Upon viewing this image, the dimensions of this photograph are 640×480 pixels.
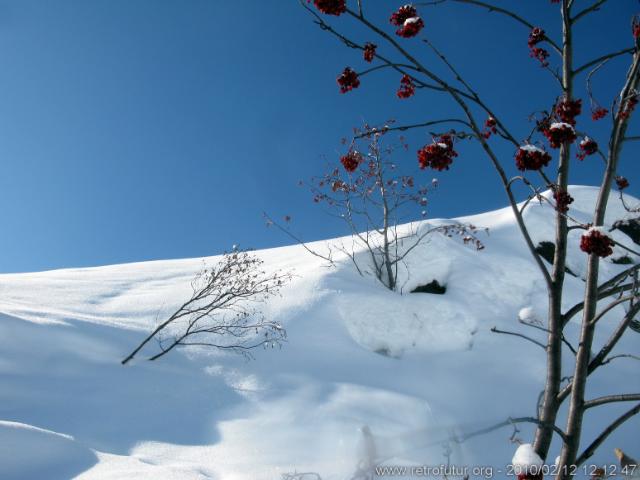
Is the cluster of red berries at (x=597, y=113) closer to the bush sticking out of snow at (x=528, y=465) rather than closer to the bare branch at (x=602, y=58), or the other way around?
the bare branch at (x=602, y=58)

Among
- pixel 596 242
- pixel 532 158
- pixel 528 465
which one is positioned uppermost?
pixel 532 158

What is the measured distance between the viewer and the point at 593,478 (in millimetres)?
1528

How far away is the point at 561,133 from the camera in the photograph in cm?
129

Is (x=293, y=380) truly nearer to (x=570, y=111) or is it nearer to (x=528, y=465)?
(x=528, y=465)

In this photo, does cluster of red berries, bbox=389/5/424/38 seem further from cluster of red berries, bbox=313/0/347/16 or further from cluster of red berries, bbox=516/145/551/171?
cluster of red berries, bbox=516/145/551/171

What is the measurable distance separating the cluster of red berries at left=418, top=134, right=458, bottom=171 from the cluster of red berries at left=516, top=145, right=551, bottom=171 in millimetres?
228

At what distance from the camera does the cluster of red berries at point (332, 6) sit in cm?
143

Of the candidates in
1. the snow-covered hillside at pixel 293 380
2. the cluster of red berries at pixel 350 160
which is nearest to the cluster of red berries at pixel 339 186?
the snow-covered hillside at pixel 293 380

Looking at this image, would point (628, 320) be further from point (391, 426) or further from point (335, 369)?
point (335, 369)

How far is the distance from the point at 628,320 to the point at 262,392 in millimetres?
3838

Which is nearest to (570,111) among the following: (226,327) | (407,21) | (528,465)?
(407,21)

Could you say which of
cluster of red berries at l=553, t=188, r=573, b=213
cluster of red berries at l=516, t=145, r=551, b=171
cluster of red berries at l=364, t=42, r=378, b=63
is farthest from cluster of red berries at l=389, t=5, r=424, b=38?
cluster of red berries at l=553, t=188, r=573, b=213

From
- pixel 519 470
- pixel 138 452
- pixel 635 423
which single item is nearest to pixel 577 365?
pixel 519 470

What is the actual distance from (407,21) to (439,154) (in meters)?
0.49
